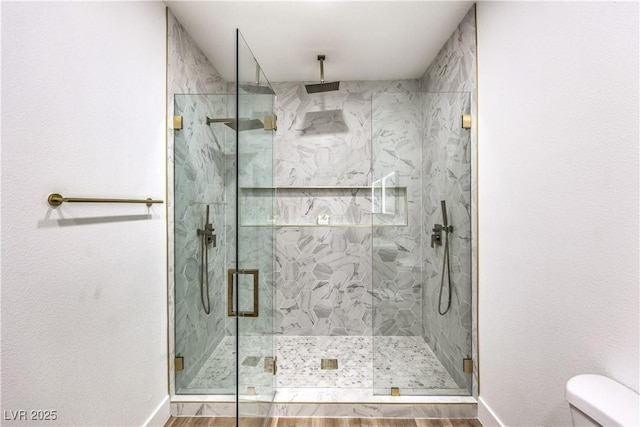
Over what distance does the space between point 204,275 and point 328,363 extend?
1257mm

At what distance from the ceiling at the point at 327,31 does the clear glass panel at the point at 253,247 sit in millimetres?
551

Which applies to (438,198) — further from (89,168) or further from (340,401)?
(89,168)

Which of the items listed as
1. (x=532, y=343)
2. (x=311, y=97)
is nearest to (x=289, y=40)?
(x=311, y=97)

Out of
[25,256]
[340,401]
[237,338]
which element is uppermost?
[25,256]

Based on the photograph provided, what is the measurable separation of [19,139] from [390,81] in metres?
3.04

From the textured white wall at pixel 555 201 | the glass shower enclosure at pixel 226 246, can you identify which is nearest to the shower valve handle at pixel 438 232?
the textured white wall at pixel 555 201

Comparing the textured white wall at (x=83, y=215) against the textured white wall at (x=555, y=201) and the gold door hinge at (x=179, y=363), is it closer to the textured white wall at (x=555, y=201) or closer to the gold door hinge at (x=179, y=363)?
the gold door hinge at (x=179, y=363)

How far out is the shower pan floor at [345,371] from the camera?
6.11ft

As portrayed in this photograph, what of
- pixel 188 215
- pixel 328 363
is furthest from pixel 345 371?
pixel 188 215

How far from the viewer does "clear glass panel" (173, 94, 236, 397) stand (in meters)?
1.92

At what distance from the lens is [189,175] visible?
213cm

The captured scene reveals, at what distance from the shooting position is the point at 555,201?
4.51ft

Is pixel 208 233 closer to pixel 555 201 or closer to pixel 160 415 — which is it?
pixel 160 415

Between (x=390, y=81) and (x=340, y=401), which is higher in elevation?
(x=390, y=81)
